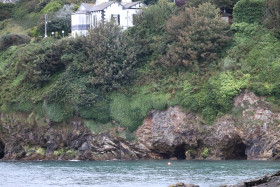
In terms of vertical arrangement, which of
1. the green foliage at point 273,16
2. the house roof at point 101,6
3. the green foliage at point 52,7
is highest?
the green foliage at point 52,7

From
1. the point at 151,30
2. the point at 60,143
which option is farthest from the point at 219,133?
the point at 151,30

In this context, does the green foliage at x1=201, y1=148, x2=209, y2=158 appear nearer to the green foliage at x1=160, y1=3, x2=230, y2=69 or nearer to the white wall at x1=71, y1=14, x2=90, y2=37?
the green foliage at x1=160, y1=3, x2=230, y2=69

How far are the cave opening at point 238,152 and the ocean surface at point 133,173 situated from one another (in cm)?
296

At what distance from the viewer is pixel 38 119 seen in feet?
225

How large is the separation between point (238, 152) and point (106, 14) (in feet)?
97.5

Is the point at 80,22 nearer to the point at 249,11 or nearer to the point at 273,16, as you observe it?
the point at 249,11

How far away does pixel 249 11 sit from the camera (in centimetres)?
6894

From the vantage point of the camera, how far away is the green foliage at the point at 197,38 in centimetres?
6575

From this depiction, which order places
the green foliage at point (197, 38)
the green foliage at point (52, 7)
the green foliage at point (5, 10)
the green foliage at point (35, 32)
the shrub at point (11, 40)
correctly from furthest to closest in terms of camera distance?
1. the green foliage at point (5, 10)
2. the green foliage at point (52, 7)
3. the green foliage at point (35, 32)
4. the shrub at point (11, 40)
5. the green foliage at point (197, 38)

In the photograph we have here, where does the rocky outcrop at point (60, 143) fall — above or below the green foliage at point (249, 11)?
below

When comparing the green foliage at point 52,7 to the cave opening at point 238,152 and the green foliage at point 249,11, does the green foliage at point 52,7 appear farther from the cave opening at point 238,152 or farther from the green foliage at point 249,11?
the cave opening at point 238,152

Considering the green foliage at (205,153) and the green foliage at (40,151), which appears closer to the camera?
the green foliage at (205,153)

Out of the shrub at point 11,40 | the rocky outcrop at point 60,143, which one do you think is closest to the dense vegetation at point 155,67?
the rocky outcrop at point 60,143

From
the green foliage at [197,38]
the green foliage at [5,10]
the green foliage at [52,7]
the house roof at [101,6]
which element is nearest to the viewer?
the green foliage at [197,38]
